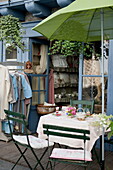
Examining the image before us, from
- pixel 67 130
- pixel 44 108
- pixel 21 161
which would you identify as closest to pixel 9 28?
pixel 44 108

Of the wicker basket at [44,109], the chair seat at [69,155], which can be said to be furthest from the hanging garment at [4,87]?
the chair seat at [69,155]

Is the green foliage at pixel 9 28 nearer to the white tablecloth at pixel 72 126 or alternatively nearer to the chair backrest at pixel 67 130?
the white tablecloth at pixel 72 126

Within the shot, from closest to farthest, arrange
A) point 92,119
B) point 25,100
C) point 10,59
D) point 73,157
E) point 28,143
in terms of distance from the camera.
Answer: point 73,157, point 28,143, point 92,119, point 25,100, point 10,59

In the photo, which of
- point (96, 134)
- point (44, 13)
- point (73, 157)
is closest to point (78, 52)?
point (44, 13)

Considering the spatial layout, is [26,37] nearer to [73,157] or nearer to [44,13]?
[44,13]

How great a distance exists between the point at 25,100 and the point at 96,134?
2.90m

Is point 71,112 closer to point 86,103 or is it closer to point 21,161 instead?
point 86,103

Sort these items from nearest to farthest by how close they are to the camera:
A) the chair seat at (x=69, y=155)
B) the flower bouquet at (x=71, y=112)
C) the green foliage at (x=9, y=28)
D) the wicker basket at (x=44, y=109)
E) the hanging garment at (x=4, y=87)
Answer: the chair seat at (x=69, y=155), the flower bouquet at (x=71, y=112), the hanging garment at (x=4, y=87), the green foliage at (x=9, y=28), the wicker basket at (x=44, y=109)

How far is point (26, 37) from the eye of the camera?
673 centimetres

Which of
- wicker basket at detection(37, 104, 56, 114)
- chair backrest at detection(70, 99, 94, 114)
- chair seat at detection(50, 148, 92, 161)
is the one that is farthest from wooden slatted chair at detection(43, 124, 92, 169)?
wicker basket at detection(37, 104, 56, 114)

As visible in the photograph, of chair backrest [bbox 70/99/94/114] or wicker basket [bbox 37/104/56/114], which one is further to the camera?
wicker basket [bbox 37/104/56/114]

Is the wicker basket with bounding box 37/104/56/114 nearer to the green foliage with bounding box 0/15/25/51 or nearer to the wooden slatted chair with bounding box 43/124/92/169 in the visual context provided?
the green foliage with bounding box 0/15/25/51

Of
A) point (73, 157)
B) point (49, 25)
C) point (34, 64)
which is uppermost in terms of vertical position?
point (49, 25)

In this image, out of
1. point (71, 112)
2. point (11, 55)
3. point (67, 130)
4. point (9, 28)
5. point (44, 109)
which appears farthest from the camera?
point (11, 55)
